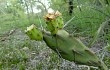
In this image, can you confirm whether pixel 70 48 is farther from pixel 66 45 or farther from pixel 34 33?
pixel 34 33

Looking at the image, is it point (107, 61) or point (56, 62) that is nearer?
point (107, 61)

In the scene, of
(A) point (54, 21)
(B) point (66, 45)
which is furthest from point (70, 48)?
(A) point (54, 21)

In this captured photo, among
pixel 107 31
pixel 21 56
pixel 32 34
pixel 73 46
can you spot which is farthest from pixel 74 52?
pixel 21 56

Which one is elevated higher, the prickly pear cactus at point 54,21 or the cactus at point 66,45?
the prickly pear cactus at point 54,21

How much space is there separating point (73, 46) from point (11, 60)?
2.00 meters

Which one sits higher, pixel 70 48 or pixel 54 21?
pixel 54 21

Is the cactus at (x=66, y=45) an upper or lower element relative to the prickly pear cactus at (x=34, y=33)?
lower

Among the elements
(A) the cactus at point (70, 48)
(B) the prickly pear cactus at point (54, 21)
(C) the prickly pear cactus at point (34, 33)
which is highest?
(B) the prickly pear cactus at point (54, 21)

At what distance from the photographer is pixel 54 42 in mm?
940

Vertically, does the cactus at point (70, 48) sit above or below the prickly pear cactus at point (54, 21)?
below

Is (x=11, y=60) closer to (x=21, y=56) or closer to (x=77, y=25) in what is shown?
(x=21, y=56)

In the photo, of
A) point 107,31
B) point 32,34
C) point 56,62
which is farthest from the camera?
point 56,62

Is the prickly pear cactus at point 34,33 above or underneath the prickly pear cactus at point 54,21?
underneath

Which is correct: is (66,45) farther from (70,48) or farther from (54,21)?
(54,21)
